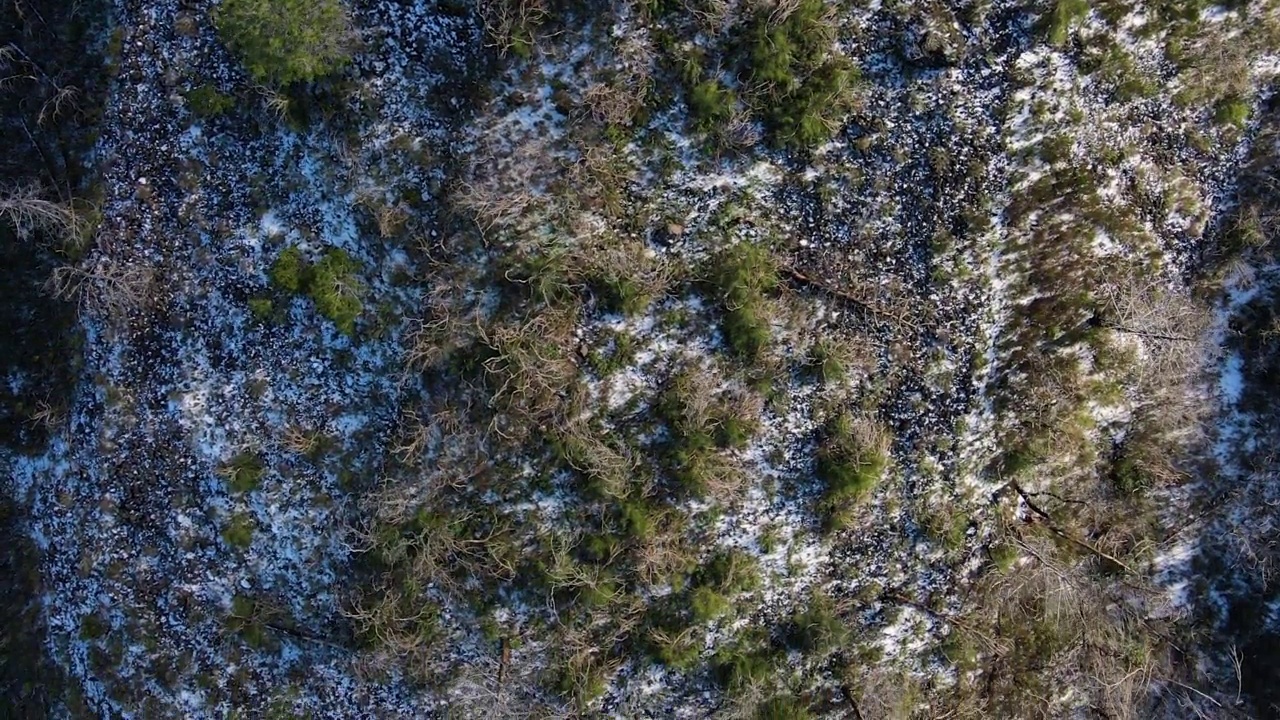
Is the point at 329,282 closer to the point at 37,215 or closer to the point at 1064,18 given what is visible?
the point at 37,215

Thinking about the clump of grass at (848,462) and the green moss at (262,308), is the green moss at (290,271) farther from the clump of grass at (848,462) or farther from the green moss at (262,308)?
the clump of grass at (848,462)

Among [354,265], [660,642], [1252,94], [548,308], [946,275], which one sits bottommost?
[660,642]

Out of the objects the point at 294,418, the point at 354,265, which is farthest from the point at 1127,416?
the point at 294,418

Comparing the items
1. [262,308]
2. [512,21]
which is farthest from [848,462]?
[262,308]

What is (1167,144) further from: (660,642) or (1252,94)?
(660,642)

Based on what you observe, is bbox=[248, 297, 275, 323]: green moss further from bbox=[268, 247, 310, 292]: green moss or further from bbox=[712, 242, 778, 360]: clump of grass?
bbox=[712, 242, 778, 360]: clump of grass
